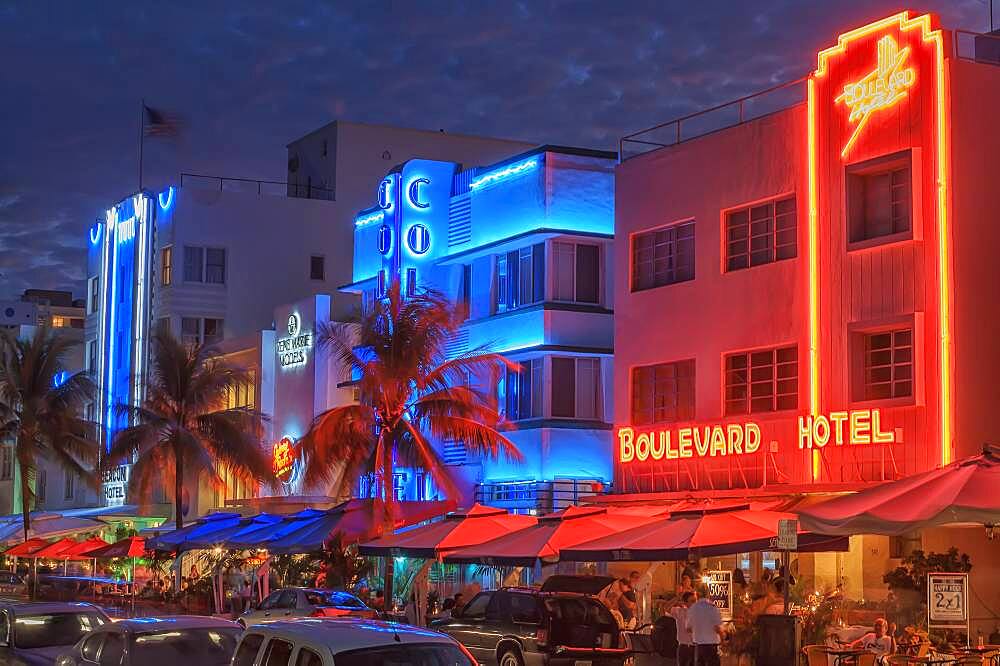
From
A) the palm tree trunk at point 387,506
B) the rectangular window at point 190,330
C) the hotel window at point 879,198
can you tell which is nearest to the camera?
the hotel window at point 879,198

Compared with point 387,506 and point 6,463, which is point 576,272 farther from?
point 6,463

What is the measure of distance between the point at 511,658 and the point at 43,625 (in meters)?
6.73

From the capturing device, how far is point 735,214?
30406 millimetres

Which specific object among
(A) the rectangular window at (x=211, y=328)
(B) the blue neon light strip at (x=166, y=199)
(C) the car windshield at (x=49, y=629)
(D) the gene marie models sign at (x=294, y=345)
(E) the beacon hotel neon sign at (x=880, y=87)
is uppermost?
(B) the blue neon light strip at (x=166, y=199)

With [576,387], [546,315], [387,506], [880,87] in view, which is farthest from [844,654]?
[546,315]

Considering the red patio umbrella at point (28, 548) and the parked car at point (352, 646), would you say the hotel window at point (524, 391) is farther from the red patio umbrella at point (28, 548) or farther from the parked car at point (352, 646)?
the parked car at point (352, 646)

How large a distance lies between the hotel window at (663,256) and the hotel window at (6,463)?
2013 inches

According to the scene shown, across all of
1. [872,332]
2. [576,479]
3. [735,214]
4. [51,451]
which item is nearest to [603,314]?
[576,479]

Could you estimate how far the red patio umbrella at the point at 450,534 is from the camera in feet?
94.2

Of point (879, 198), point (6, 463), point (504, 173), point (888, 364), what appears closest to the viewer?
point (888, 364)

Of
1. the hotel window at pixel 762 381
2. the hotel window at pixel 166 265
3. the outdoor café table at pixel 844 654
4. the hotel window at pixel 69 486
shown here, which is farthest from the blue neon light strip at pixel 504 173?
the hotel window at pixel 69 486

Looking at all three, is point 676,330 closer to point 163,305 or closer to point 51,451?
point 163,305

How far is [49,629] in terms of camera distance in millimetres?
20125

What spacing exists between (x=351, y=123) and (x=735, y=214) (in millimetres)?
33713
